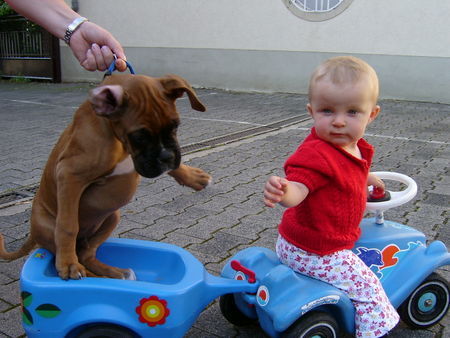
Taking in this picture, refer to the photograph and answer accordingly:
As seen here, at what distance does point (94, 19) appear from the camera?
44.8 feet

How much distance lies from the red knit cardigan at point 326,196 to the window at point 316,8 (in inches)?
352

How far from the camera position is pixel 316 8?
10547mm

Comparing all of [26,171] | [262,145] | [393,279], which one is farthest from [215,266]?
[262,145]

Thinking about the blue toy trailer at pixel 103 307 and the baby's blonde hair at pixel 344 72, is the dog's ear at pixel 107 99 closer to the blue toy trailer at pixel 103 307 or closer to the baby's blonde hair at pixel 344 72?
the blue toy trailer at pixel 103 307

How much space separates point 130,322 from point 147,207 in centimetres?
203

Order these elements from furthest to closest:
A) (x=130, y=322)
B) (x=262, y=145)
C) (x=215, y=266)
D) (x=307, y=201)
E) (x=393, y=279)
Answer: (x=262, y=145) → (x=215, y=266) → (x=393, y=279) → (x=307, y=201) → (x=130, y=322)

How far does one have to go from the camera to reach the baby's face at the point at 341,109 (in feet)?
6.39

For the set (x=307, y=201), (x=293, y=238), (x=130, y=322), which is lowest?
(x=130, y=322)

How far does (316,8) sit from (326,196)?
369 inches

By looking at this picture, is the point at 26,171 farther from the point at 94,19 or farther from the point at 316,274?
the point at 94,19

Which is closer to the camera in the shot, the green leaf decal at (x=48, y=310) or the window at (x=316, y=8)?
the green leaf decal at (x=48, y=310)

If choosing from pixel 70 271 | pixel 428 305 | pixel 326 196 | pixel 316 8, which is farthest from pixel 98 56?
pixel 316 8

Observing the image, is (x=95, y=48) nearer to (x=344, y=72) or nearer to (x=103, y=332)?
(x=344, y=72)

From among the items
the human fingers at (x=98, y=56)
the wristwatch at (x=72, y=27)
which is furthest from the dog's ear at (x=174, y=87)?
the wristwatch at (x=72, y=27)
